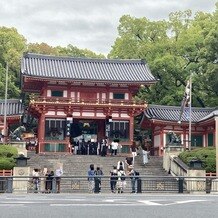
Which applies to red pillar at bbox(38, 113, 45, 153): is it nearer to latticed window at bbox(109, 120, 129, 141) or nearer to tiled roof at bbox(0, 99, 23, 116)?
tiled roof at bbox(0, 99, 23, 116)

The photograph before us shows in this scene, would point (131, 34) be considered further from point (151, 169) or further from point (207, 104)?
point (151, 169)

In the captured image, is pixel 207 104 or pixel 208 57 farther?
pixel 207 104

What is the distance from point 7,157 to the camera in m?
32.7

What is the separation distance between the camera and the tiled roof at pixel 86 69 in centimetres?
4741

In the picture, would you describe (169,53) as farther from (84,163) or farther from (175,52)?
(84,163)

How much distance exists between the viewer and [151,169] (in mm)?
37156

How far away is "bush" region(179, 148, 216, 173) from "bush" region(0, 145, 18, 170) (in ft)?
38.2

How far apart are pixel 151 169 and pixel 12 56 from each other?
29.8 m

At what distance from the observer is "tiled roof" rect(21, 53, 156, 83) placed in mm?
47406

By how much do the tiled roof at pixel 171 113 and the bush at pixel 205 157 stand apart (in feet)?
42.1

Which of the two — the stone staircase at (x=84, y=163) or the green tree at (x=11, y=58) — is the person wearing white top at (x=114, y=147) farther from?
the green tree at (x=11, y=58)

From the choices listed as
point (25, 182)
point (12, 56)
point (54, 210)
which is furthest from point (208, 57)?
point (54, 210)

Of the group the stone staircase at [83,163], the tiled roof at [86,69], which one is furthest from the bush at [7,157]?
the tiled roof at [86,69]

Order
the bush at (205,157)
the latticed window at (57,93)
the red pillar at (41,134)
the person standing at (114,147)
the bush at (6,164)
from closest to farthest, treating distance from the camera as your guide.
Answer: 1. the bush at (6,164)
2. the bush at (205,157)
3. the person standing at (114,147)
4. the red pillar at (41,134)
5. the latticed window at (57,93)
